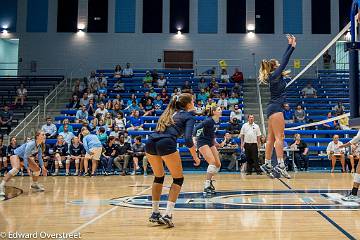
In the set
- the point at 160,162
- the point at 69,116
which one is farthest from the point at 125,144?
the point at 160,162

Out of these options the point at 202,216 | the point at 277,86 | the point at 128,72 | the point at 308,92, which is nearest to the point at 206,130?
the point at 277,86

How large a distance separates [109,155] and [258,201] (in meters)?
9.09

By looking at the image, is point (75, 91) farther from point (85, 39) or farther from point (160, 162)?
point (160, 162)

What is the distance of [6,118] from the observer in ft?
60.1

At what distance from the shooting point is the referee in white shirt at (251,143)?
12.7 m

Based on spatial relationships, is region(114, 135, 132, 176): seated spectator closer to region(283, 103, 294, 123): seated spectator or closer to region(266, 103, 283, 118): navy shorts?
region(283, 103, 294, 123): seated spectator

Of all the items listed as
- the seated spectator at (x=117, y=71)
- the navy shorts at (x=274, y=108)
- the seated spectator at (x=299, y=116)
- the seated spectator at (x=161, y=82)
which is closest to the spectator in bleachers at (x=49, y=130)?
the seated spectator at (x=117, y=71)

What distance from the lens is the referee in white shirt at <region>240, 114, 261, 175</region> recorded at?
12.7 meters

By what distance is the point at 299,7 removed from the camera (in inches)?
953

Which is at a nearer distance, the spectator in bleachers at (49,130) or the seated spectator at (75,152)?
the seated spectator at (75,152)

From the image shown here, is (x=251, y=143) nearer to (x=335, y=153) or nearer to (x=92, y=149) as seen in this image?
(x=335, y=153)

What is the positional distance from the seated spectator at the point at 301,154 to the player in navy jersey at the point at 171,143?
34.7 feet

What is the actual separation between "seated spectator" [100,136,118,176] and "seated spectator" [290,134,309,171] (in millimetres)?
6228

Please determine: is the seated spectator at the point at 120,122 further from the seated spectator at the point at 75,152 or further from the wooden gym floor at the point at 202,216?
the wooden gym floor at the point at 202,216
